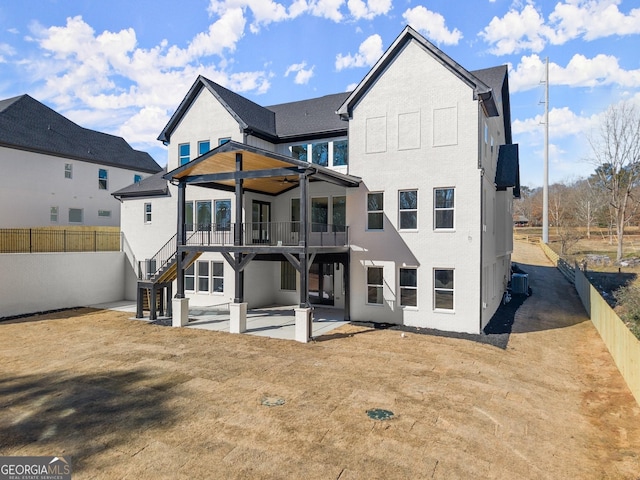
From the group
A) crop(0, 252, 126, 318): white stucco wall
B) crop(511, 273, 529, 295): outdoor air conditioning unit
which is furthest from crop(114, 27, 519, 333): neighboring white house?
crop(511, 273, 529, 295): outdoor air conditioning unit

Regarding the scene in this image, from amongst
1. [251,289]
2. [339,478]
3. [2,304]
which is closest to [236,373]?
[339,478]

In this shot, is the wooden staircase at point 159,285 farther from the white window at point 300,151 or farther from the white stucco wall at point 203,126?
the white window at point 300,151

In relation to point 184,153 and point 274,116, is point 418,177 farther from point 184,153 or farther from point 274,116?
point 184,153

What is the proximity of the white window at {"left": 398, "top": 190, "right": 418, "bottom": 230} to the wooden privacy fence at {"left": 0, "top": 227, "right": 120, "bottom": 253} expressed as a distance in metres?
17.3

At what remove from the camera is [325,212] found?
1853cm

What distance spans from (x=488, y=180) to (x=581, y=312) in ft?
29.5

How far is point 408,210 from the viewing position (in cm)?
1560

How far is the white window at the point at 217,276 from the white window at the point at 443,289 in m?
10.8

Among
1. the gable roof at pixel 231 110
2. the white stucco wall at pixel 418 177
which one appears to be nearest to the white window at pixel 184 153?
the gable roof at pixel 231 110

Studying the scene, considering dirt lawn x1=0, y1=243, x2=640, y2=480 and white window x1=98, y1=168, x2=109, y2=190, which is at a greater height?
white window x1=98, y1=168, x2=109, y2=190

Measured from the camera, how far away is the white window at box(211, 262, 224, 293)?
19.8 meters

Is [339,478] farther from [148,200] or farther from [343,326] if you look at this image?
[148,200]

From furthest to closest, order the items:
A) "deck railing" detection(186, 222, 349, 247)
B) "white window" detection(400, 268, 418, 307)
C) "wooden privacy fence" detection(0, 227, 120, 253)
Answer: "wooden privacy fence" detection(0, 227, 120, 253)
"deck railing" detection(186, 222, 349, 247)
"white window" detection(400, 268, 418, 307)

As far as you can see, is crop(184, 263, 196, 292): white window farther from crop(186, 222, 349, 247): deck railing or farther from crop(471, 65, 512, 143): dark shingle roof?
crop(471, 65, 512, 143): dark shingle roof
